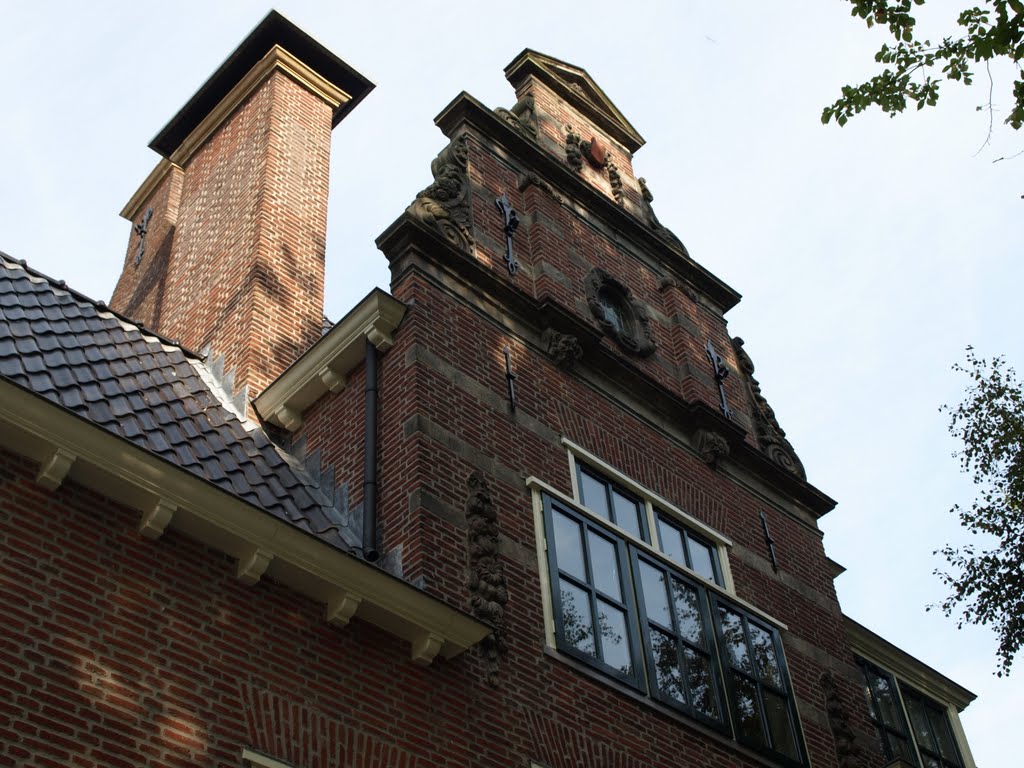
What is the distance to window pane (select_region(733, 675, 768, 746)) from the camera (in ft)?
40.0

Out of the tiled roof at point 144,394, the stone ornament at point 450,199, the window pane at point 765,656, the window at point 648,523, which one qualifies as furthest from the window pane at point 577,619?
the stone ornament at point 450,199

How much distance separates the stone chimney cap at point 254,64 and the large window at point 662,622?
866 cm

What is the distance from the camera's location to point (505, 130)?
52.0ft

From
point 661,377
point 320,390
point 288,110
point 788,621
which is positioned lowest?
point 788,621

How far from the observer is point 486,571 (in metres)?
10.6

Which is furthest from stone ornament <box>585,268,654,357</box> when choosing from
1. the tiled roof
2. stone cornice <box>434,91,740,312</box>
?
the tiled roof

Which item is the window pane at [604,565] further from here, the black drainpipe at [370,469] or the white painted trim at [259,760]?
the white painted trim at [259,760]

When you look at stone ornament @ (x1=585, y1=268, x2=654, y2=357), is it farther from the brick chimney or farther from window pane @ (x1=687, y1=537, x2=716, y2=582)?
the brick chimney

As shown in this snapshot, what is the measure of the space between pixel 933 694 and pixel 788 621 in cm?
435

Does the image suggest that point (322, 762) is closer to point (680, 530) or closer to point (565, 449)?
point (565, 449)

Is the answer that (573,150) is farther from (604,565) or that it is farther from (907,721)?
(907,721)

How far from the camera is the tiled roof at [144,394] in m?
10.0

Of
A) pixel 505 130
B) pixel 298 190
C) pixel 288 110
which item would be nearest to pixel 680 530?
pixel 505 130

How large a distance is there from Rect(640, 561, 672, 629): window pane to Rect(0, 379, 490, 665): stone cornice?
2.60m
